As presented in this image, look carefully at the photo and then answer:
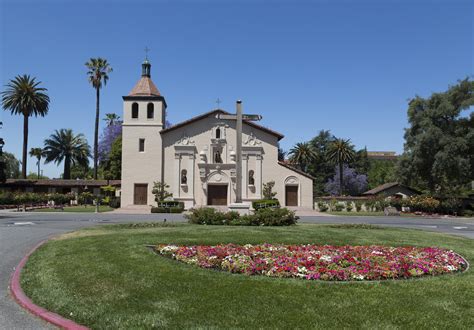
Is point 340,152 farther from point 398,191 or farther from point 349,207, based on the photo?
point 349,207

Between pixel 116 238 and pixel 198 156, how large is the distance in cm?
3450

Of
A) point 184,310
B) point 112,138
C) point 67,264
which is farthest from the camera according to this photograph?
point 112,138

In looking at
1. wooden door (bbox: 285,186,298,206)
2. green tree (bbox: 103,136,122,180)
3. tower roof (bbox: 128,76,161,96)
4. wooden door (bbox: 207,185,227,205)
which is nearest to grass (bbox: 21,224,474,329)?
wooden door (bbox: 207,185,227,205)

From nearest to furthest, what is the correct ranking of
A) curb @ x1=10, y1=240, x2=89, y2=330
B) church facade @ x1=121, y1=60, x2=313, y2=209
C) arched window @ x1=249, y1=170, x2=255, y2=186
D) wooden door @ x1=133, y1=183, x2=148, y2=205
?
1. curb @ x1=10, y1=240, x2=89, y2=330
2. wooden door @ x1=133, y1=183, x2=148, y2=205
3. church facade @ x1=121, y1=60, x2=313, y2=209
4. arched window @ x1=249, y1=170, x2=255, y2=186

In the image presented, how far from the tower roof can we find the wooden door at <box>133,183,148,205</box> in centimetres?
1060

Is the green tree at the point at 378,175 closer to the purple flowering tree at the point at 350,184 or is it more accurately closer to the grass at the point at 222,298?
the purple flowering tree at the point at 350,184

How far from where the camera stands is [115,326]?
5.72 metres

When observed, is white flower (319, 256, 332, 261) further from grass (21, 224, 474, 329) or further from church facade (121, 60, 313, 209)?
church facade (121, 60, 313, 209)

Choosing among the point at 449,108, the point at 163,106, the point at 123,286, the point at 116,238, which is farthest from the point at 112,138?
the point at 123,286

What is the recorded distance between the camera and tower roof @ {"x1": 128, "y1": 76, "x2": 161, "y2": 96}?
48219mm

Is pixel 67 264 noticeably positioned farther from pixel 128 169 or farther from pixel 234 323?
pixel 128 169

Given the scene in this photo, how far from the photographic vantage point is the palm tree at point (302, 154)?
82.9 metres

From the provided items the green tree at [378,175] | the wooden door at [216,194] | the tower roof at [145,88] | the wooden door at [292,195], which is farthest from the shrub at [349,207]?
the green tree at [378,175]

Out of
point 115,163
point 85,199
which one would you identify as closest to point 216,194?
point 85,199
